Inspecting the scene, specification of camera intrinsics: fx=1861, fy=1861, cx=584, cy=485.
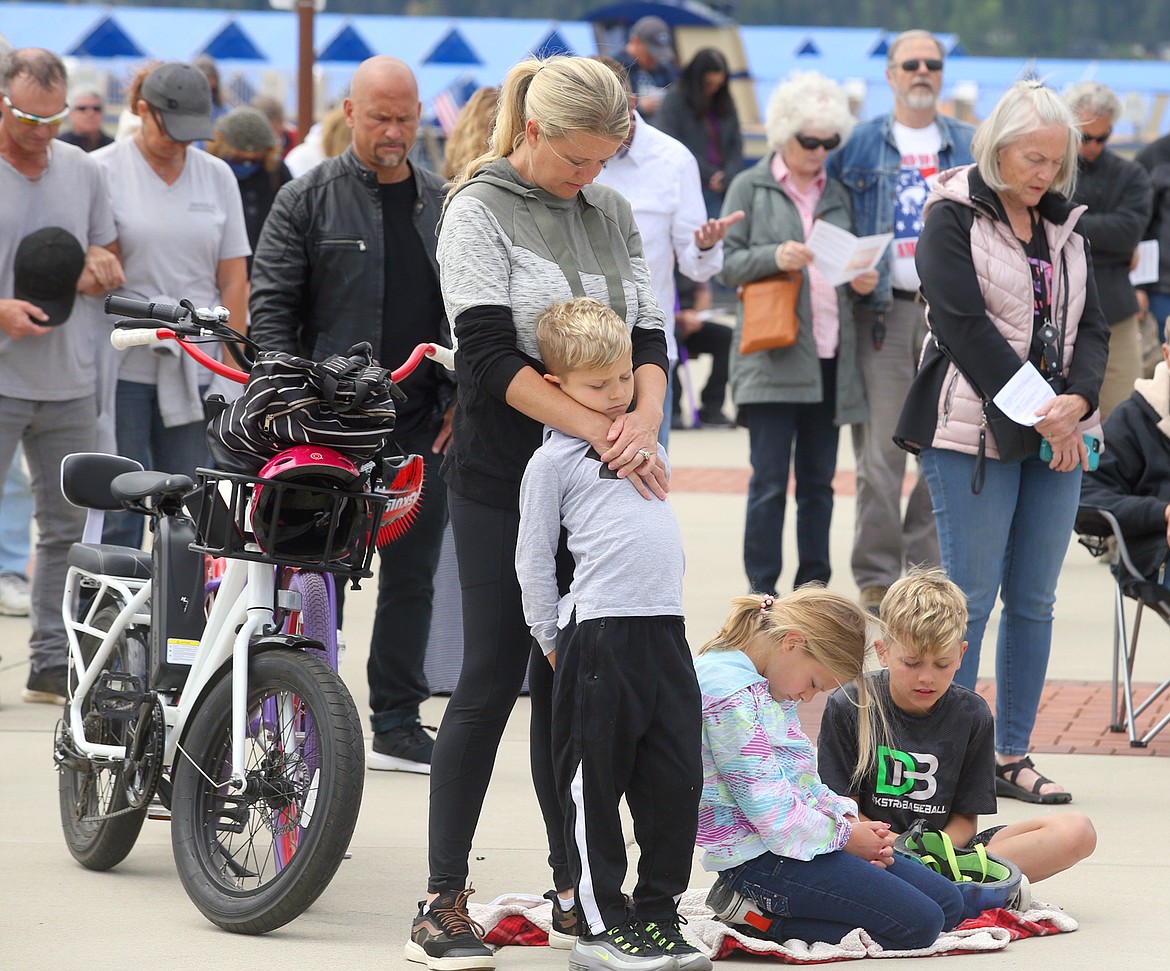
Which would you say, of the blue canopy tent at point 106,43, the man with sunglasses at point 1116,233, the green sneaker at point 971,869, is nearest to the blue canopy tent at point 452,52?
the blue canopy tent at point 106,43

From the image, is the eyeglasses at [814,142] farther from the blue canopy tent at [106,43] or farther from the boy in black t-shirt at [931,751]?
the blue canopy tent at [106,43]

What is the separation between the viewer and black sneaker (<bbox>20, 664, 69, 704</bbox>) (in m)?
6.35

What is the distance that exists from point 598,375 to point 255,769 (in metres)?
1.19

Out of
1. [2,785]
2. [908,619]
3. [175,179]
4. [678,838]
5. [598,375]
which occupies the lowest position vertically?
[2,785]

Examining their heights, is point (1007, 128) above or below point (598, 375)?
above

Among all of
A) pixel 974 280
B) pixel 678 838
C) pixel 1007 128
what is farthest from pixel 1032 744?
pixel 678 838

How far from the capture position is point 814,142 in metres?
7.60

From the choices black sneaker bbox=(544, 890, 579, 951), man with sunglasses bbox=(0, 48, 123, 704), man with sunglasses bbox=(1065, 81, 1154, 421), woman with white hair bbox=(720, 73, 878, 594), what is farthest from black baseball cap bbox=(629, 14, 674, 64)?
black sneaker bbox=(544, 890, 579, 951)

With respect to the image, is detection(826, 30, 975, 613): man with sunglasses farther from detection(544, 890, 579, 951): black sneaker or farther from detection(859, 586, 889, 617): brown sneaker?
detection(544, 890, 579, 951): black sneaker

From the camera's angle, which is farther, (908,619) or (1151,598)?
(1151,598)

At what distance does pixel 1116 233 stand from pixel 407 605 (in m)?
4.83

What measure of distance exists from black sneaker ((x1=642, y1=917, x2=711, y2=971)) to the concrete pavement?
277mm

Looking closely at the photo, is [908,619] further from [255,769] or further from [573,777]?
[255,769]

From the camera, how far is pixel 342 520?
4.22m
